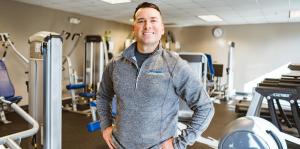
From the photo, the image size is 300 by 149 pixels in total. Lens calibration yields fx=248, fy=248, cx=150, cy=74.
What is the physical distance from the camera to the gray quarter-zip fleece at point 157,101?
1.07 metres

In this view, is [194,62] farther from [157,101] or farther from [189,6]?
[157,101]

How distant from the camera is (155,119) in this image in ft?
3.52

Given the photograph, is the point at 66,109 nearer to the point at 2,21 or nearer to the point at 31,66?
the point at 2,21

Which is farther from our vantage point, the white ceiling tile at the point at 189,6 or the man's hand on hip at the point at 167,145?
the white ceiling tile at the point at 189,6

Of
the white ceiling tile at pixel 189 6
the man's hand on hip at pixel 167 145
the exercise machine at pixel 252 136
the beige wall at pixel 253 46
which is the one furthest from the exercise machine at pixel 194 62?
the beige wall at pixel 253 46

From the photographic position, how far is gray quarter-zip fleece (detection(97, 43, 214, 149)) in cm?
107

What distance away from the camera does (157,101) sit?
1.07m

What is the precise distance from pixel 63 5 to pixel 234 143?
15.4 feet

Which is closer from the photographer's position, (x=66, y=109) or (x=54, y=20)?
(x=66, y=109)

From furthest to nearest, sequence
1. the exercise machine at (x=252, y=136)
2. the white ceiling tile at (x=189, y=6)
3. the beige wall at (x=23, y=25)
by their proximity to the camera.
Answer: the beige wall at (x=23, y=25)
the white ceiling tile at (x=189, y=6)
the exercise machine at (x=252, y=136)

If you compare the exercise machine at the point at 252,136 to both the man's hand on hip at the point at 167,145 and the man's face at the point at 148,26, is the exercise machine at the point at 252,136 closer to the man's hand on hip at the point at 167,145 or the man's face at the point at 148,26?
the man's hand on hip at the point at 167,145

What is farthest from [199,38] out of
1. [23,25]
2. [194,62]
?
[23,25]

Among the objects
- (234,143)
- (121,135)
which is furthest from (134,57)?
(234,143)

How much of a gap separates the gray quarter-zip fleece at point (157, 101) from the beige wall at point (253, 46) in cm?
752
